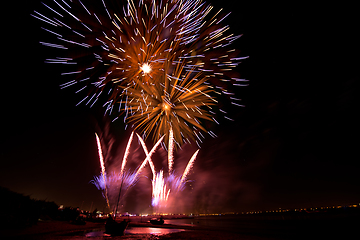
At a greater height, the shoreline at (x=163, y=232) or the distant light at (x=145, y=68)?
the distant light at (x=145, y=68)

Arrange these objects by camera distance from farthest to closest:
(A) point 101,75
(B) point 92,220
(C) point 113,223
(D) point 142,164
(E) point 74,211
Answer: (B) point 92,220, (E) point 74,211, (D) point 142,164, (C) point 113,223, (A) point 101,75

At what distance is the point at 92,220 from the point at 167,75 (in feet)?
119

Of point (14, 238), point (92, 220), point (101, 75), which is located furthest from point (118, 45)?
point (92, 220)

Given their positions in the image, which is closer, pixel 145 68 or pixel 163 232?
pixel 145 68

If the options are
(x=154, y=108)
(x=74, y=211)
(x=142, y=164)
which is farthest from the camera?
(x=74, y=211)

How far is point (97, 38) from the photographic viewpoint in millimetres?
11703

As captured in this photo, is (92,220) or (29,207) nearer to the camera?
(29,207)

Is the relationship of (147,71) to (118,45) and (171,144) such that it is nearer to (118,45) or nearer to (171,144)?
(118,45)

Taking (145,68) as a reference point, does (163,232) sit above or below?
below

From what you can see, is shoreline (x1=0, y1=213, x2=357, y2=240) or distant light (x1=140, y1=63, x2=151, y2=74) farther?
shoreline (x1=0, y1=213, x2=357, y2=240)

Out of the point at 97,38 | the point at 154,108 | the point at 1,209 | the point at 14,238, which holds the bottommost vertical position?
A: the point at 14,238

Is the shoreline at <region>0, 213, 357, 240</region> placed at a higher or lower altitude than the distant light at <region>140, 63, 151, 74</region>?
lower

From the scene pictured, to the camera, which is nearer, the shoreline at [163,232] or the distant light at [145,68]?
the distant light at [145,68]

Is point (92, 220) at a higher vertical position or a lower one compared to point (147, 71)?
lower
